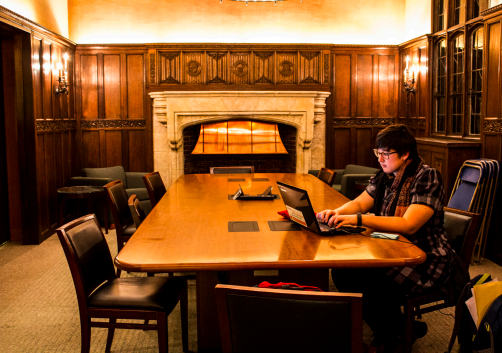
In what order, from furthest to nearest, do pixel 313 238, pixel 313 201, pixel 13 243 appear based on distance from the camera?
pixel 13 243 → pixel 313 201 → pixel 313 238

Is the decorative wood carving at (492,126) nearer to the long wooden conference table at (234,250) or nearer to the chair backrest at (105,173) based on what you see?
the long wooden conference table at (234,250)

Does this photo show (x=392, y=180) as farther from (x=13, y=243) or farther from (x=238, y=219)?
(x=13, y=243)

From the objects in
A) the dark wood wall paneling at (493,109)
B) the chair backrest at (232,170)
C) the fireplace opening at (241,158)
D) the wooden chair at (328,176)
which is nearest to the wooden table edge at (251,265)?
the wooden chair at (328,176)

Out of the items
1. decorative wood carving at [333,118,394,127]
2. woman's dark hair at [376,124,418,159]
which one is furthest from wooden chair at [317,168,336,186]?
decorative wood carving at [333,118,394,127]

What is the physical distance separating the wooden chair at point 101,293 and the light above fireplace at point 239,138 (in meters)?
5.14

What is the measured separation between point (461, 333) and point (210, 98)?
A: 5.67 meters

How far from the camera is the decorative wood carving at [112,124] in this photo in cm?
750

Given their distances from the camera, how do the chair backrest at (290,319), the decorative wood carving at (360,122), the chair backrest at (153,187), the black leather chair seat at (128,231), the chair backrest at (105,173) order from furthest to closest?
the decorative wood carving at (360,122), the chair backrest at (105,173), the chair backrest at (153,187), the black leather chair seat at (128,231), the chair backrest at (290,319)

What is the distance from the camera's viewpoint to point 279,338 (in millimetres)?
1408

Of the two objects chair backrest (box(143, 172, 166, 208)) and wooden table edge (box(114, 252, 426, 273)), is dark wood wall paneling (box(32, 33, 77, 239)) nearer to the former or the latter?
chair backrest (box(143, 172, 166, 208))

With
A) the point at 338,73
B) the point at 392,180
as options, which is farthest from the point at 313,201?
the point at 338,73

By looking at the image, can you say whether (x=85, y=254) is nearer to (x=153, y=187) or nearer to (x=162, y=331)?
(x=162, y=331)

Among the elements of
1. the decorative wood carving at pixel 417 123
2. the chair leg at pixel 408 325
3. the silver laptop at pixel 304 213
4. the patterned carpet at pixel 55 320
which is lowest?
the patterned carpet at pixel 55 320

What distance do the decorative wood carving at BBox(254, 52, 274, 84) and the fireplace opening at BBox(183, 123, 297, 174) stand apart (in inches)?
32.6
